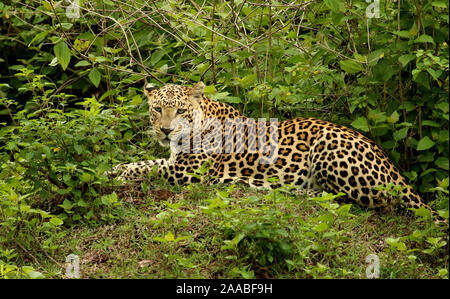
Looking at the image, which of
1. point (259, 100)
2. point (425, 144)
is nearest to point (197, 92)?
point (259, 100)

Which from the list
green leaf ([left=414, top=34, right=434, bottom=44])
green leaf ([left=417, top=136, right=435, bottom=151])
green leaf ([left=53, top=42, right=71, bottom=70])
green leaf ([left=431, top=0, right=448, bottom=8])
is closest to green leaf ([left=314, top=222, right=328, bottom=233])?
green leaf ([left=417, top=136, right=435, bottom=151])

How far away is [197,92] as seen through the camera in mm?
8906

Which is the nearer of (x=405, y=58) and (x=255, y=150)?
(x=405, y=58)

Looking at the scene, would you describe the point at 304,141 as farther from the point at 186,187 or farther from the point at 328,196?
the point at 328,196

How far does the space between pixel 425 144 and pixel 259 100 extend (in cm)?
242

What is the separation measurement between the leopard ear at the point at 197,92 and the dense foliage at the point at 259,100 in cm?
17

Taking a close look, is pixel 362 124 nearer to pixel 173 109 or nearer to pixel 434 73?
pixel 434 73

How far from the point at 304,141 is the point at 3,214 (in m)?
3.68

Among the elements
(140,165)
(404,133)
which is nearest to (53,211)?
(140,165)

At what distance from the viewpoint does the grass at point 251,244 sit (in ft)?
20.8

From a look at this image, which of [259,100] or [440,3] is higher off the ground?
[440,3]

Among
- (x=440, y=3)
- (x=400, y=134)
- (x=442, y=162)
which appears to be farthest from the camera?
(x=400, y=134)

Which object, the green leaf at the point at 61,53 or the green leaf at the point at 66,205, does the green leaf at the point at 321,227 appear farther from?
the green leaf at the point at 61,53

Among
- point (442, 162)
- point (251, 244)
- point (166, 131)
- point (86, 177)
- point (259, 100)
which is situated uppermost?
point (259, 100)
